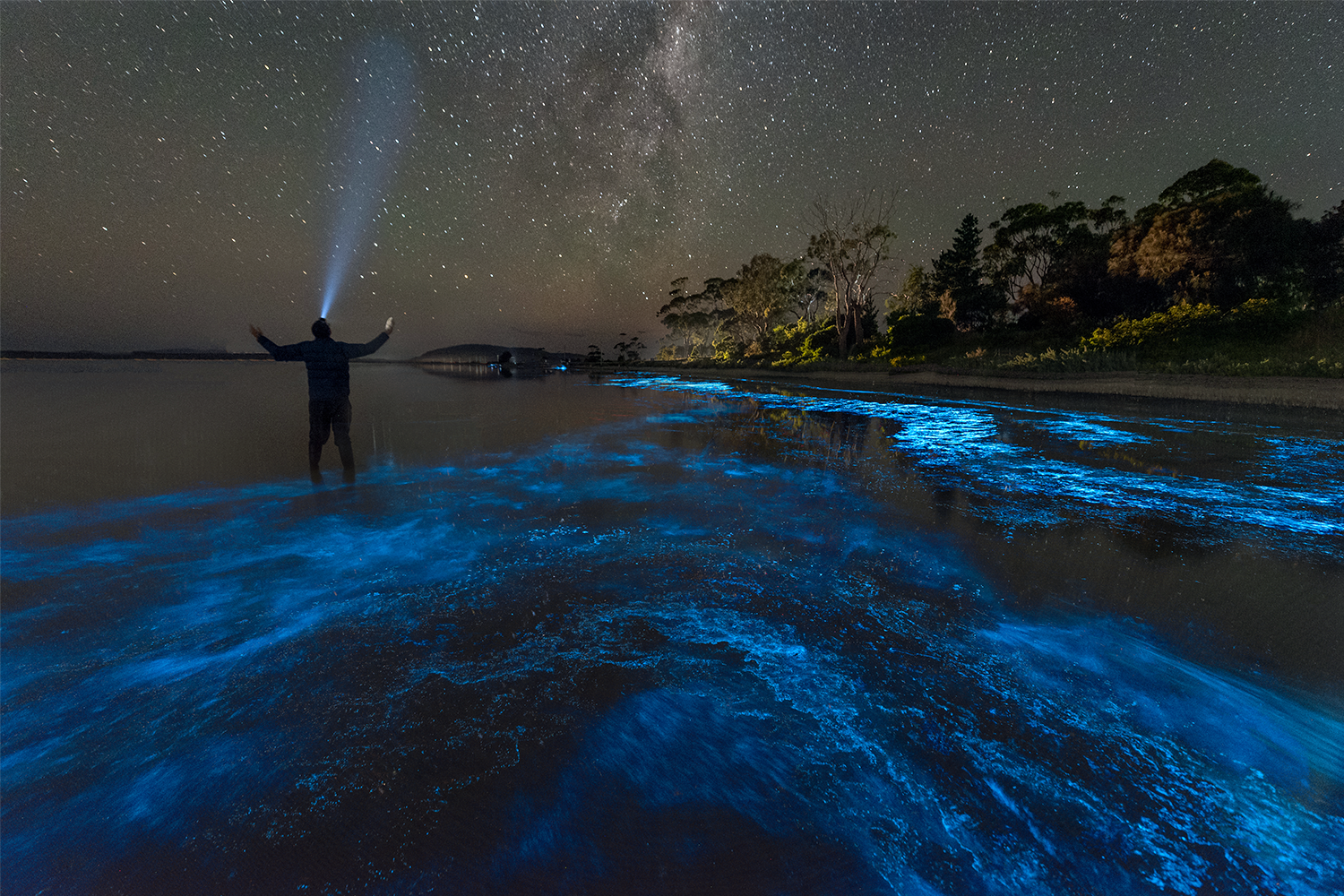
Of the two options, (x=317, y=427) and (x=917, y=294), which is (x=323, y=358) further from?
(x=917, y=294)

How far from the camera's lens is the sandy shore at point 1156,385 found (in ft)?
42.0

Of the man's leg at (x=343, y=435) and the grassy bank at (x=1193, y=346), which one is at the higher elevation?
the grassy bank at (x=1193, y=346)

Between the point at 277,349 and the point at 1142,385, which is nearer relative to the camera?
the point at 277,349

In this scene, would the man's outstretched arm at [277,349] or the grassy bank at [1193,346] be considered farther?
the grassy bank at [1193,346]

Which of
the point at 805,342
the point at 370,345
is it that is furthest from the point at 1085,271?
the point at 370,345

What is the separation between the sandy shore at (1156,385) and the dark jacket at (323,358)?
2013cm

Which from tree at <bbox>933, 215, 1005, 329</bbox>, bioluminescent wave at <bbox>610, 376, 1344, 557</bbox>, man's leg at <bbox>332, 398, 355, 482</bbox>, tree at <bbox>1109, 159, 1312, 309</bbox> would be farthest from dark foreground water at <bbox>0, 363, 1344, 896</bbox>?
tree at <bbox>933, 215, 1005, 329</bbox>

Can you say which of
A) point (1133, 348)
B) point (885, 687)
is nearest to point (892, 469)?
point (885, 687)

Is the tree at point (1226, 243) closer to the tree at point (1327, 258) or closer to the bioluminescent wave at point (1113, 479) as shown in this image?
the tree at point (1327, 258)

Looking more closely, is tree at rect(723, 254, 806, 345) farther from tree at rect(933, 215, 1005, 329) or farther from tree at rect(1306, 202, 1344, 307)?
tree at rect(1306, 202, 1344, 307)

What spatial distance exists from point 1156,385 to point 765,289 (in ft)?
114

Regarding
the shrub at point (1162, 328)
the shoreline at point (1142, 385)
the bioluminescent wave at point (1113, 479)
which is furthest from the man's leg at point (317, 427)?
the shrub at point (1162, 328)

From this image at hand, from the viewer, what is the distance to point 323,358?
6355 mm

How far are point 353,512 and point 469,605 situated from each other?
275 cm
